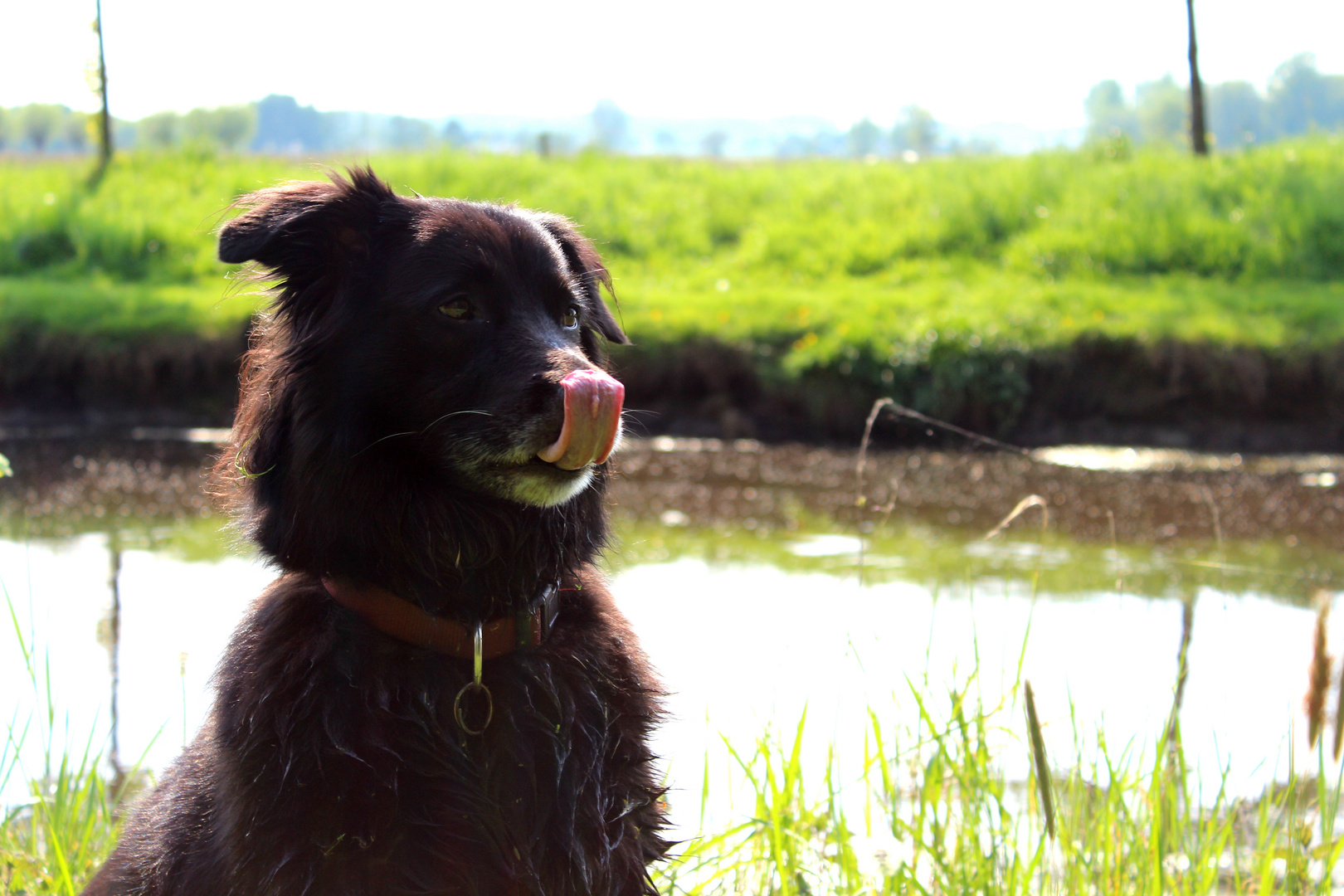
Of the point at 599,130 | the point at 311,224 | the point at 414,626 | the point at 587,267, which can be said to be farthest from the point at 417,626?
the point at 599,130

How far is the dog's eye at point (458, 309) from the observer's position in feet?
6.75

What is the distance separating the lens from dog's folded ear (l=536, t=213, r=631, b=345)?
8.16ft

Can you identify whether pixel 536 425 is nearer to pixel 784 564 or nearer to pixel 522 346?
pixel 522 346

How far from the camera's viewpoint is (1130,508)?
311 inches

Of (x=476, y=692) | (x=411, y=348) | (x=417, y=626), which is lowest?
(x=476, y=692)

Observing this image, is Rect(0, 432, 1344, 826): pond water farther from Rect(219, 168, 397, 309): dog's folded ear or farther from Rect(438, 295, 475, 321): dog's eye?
Rect(219, 168, 397, 309): dog's folded ear

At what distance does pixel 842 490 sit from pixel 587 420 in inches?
276

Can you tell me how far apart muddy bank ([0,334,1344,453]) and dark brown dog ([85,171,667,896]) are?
26.4 ft

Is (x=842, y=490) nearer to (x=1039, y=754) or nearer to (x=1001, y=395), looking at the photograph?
(x=1001, y=395)

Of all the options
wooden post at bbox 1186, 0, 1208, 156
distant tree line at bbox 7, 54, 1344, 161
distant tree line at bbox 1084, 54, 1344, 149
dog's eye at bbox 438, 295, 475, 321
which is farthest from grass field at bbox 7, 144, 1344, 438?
distant tree line at bbox 1084, 54, 1344, 149

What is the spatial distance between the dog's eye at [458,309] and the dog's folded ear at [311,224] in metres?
0.21

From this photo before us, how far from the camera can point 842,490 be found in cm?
869

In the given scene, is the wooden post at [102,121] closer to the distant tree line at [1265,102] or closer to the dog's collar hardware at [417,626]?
the dog's collar hardware at [417,626]

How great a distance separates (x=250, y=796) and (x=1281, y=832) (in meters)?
2.85
